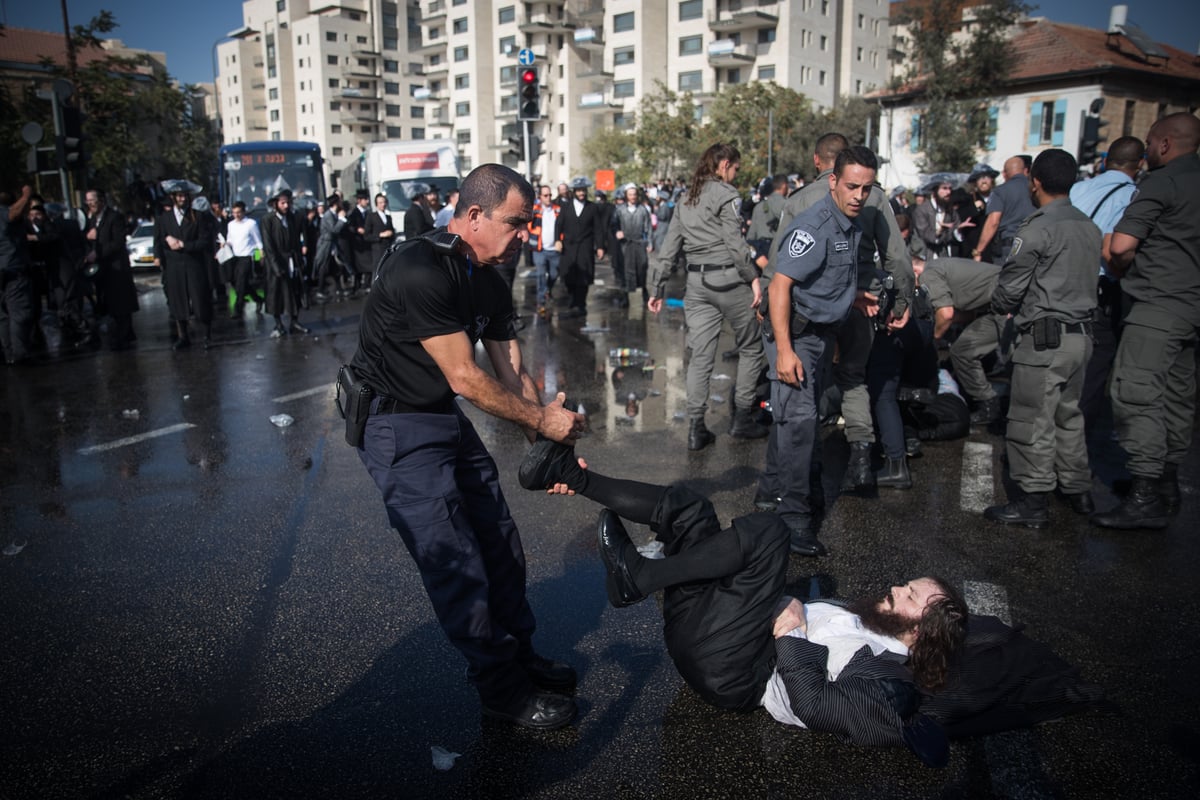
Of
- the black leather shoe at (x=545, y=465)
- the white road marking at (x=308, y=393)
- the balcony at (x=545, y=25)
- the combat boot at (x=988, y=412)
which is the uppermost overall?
the balcony at (x=545, y=25)

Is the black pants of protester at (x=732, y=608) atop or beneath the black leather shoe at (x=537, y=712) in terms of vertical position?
atop

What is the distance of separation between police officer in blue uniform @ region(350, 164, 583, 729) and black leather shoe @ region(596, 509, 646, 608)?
1.19 feet

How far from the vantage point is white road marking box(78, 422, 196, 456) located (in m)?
6.54

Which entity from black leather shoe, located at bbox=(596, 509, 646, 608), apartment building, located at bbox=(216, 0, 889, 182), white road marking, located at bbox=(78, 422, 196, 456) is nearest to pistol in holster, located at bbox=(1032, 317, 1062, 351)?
black leather shoe, located at bbox=(596, 509, 646, 608)

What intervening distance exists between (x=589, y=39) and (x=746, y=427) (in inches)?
2885

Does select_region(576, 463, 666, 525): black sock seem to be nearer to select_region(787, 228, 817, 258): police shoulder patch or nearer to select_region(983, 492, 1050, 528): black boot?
select_region(787, 228, 817, 258): police shoulder patch

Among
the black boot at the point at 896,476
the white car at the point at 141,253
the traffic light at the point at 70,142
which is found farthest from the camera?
the white car at the point at 141,253

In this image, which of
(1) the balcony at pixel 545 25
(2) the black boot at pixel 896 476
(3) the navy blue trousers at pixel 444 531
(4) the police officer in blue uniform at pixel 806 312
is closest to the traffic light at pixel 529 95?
(2) the black boot at pixel 896 476

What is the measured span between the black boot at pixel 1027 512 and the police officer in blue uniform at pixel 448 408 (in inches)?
120

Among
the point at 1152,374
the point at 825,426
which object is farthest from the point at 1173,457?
the point at 825,426

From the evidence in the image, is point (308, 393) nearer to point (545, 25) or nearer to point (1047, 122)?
point (1047, 122)

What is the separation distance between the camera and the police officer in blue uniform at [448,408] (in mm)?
2771

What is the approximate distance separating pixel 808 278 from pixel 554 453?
2.04m

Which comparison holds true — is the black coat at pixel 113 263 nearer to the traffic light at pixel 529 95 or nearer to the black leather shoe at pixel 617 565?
the traffic light at pixel 529 95
